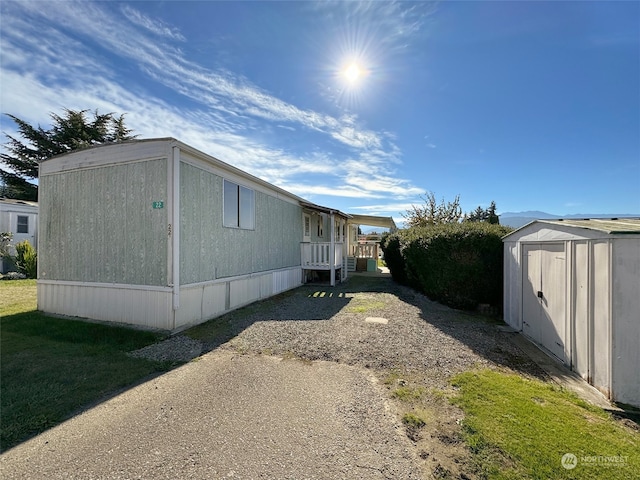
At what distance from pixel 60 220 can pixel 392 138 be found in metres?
12.0

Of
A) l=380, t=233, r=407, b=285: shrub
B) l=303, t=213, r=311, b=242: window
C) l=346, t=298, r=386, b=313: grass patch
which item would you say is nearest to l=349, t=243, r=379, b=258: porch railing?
l=303, t=213, r=311, b=242: window

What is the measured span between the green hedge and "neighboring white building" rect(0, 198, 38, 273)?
18.2 metres

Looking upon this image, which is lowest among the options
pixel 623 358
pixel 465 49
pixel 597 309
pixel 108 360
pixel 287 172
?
pixel 108 360

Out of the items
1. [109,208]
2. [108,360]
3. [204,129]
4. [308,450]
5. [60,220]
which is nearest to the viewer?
[308,450]

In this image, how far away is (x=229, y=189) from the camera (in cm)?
765

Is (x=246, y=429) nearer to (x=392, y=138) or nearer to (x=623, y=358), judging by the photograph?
(x=623, y=358)

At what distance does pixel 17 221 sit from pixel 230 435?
19.7 metres

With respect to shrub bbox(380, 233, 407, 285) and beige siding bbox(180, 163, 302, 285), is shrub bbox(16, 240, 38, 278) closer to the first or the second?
beige siding bbox(180, 163, 302, 285)

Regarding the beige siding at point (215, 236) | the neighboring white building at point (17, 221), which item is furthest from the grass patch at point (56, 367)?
the neighboring white building at point (17, 221)

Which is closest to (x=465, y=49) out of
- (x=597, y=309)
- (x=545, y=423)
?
(x=597, y=309)

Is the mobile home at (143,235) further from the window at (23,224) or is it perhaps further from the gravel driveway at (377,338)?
the window at (23,224)

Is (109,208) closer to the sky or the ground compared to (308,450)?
closer to the sky

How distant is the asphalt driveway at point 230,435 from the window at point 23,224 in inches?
707

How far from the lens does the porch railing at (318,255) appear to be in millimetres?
11978
